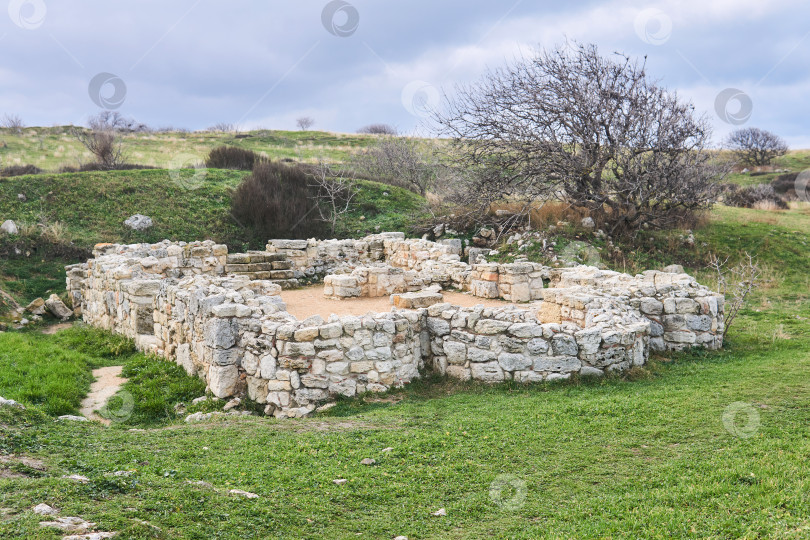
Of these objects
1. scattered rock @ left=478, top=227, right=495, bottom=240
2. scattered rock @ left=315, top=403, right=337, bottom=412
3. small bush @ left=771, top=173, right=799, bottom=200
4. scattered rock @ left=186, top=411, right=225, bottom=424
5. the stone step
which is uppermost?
small bush @ left=771, top=173, right=799, bottom=200

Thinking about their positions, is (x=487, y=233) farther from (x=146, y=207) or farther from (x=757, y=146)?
(x=757, y=146)

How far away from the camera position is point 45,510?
4.26 metres

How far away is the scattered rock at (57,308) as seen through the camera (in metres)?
16.5

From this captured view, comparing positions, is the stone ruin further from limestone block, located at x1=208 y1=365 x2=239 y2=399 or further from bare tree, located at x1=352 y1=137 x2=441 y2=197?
bare tree, located at x1=352 y1=137 x2=441 y2=197

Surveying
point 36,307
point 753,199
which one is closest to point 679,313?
point 36,307

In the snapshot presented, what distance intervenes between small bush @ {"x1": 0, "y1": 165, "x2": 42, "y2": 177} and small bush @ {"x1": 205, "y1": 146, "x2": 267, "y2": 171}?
27.3 ft

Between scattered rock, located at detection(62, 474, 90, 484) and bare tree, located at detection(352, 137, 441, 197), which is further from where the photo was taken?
bare tree, located at detection(352, 137, 441, 197)

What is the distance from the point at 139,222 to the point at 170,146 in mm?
23560

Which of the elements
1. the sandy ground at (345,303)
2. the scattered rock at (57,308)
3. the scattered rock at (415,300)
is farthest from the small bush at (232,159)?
the scattered rock at (415,300)

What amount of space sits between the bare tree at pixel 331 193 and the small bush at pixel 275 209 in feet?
1.39

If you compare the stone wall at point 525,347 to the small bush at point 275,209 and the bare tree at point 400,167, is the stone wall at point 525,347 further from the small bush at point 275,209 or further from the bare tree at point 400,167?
the bare tree at point 400,167

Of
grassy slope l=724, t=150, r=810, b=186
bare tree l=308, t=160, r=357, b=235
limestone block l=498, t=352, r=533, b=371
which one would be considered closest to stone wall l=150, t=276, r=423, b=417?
limestone block l=498, t=352, r=533, b=371

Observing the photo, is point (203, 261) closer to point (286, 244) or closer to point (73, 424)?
point (286, 244)

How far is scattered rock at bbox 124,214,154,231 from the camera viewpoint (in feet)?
74.8
